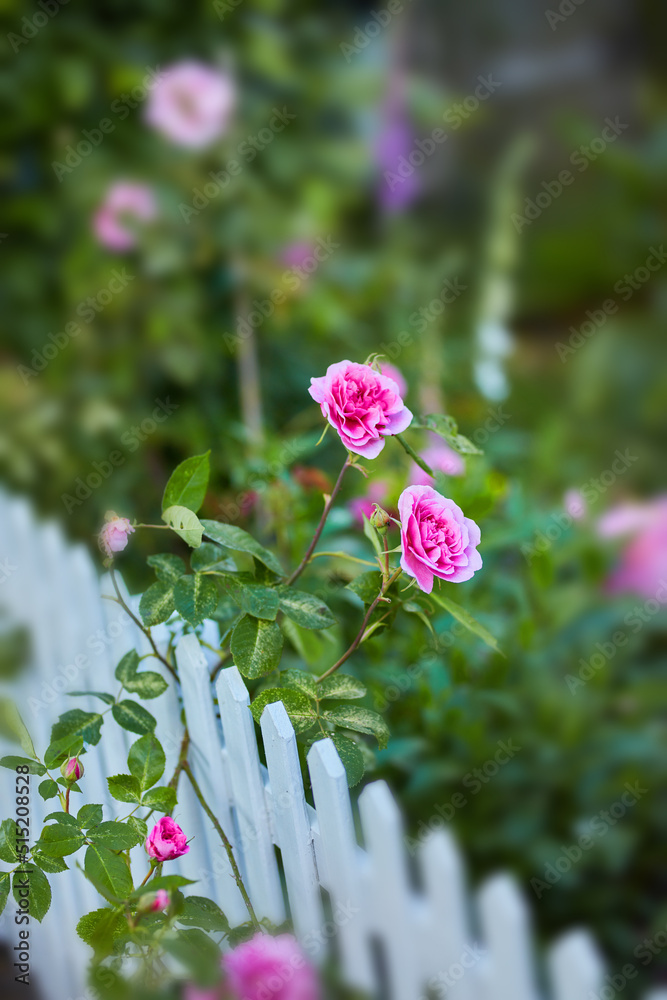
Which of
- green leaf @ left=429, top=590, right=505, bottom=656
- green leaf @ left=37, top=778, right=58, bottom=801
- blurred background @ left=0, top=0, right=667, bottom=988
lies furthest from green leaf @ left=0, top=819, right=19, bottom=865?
green leaf @ left=429, top=590, right=505, bottom=656

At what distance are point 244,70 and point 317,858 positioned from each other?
1913 mm

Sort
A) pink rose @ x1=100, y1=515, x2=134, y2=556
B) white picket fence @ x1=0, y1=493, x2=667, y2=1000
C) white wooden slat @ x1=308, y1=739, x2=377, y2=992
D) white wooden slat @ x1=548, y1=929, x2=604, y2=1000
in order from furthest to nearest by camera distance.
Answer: pink rose @ x1=100, y1=515, x2=134, y2=556 → white wooden slat @ x1=308, y1=739, x2=377, y2=992 → white picket fence @ x1=0, y1=493, x2=667, y2=1000 → white wooden slat @ x1=548, y1=929, x2=604, y2=1000

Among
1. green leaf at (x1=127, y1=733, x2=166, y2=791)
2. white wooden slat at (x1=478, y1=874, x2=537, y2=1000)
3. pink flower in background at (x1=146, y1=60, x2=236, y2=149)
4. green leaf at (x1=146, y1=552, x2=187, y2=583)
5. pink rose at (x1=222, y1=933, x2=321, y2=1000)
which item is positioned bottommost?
white wooden slat at (x1=478, y1=874, x2=537, y2=1000)

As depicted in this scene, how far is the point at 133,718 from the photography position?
96 cm

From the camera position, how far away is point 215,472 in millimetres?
2270

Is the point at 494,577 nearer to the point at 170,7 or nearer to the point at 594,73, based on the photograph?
the point at 170,7

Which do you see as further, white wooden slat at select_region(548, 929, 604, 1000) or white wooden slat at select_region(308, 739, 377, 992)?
white wooden slat at select_region(308, 739, 377, 992)

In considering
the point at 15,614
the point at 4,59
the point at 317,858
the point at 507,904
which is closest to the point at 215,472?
the point at 15,614

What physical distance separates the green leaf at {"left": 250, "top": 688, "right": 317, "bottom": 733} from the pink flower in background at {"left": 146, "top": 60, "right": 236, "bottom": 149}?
1.59m

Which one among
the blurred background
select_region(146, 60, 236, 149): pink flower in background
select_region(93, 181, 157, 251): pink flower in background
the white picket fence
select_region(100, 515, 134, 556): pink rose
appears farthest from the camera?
select_region(93, 181, 157, 251): pink flower in background

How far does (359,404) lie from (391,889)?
1.44ft

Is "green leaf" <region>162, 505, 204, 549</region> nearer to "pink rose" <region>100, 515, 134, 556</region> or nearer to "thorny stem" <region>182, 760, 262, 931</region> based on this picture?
"pink rose" <region>100, 515, 134, 556</region>

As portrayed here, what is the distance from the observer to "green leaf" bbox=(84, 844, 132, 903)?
83cm

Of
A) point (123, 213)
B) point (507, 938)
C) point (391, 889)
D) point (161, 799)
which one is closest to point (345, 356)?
point (123, 213)
